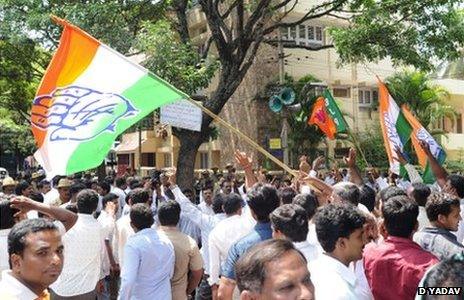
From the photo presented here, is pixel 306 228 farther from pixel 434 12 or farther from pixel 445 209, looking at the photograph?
pixel 434 12

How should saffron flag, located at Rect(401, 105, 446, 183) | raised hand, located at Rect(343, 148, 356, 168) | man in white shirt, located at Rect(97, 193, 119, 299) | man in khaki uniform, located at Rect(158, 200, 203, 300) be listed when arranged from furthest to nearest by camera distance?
saffron flag, located at Rect(401, 105, 446, 183)
raised hand, located at Rect(343, 148, 356, 168)
man in white shirt, located at Rect(97, 193, 119, 299)
man in khaki uniform, located at Rect(158, 200, 203, 300)

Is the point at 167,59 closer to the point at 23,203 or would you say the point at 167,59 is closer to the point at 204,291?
the point at 204,291

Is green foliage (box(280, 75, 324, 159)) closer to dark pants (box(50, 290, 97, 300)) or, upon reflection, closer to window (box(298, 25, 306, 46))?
window (box(298, 25, 306, 46))

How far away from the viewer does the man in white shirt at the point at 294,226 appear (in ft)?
12.4

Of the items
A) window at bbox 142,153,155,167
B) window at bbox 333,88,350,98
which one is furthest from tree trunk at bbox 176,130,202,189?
window at bbox 142,153,155,167

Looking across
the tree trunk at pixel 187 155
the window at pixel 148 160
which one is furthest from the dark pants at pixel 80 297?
the window at pixel 148 160

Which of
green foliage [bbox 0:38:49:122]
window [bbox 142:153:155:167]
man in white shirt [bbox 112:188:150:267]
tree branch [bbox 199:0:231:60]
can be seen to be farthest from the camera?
window [bbox 142:153:155:167]

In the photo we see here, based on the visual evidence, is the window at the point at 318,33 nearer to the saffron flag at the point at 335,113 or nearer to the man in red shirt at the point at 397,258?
the saffron flag at the point at 335,113

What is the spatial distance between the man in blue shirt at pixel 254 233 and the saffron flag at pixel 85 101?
128 centimetres

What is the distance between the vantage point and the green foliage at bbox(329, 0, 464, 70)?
1359cm

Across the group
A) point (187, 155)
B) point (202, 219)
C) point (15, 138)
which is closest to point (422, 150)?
point (202, 219)

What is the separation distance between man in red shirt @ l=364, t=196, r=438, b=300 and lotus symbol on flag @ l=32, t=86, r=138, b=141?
97.4 inches

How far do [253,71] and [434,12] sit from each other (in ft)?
38.7

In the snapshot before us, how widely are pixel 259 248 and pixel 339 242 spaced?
1.02 m
